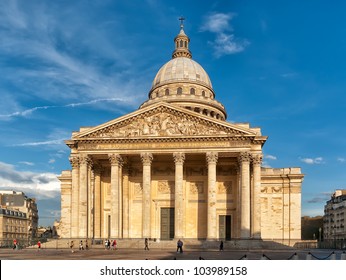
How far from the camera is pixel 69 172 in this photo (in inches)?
2382

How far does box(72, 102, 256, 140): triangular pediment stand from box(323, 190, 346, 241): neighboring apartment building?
56633mm

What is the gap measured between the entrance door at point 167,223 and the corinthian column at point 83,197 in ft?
34.4

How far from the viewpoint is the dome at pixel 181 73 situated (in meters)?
79.0

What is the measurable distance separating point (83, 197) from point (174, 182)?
12.2 m

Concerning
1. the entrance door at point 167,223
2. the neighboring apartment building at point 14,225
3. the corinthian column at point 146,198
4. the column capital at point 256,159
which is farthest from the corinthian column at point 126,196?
the neighboring apartment building at point 14,225

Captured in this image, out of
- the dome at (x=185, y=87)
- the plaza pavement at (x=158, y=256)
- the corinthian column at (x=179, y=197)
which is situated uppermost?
the dome at (x=185, y=87)

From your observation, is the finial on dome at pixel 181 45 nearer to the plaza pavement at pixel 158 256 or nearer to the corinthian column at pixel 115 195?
the corinthian column at pixel 115 195

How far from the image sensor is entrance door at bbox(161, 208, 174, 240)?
53819 mm

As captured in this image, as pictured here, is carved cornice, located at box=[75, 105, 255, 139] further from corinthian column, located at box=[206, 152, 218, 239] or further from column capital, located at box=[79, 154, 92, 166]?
corinthian column, located at box=[206, 152, 218, 239]

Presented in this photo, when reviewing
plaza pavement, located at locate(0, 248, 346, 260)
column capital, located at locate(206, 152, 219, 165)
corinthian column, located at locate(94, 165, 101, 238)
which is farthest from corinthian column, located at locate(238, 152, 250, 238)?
corinthian column, located at locate(94, 165, 101, 238)

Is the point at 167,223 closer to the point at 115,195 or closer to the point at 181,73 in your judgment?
the point at 115,195

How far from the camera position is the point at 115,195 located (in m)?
48.9

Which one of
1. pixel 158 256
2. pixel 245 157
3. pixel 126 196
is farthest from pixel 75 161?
pixel 158 256
